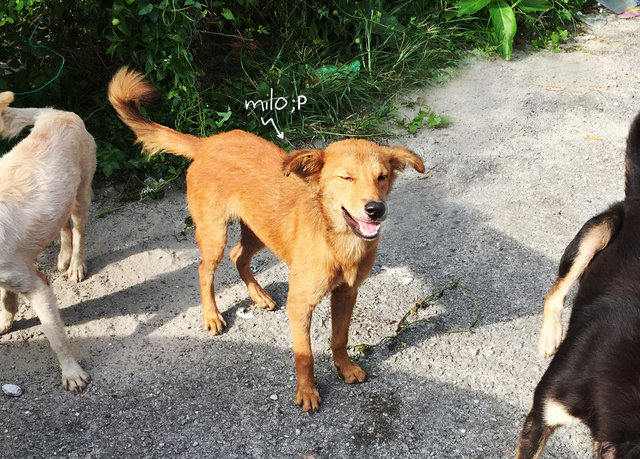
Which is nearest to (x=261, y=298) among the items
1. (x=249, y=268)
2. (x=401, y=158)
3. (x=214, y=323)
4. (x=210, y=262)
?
(x=249, y=268)

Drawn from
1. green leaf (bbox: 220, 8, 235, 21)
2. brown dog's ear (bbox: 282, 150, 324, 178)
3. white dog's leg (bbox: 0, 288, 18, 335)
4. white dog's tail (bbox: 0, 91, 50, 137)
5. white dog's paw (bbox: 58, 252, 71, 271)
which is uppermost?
brown dog's ear (bbox: 282, 150, 324, 178)

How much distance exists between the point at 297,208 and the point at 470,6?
4405 millimetres

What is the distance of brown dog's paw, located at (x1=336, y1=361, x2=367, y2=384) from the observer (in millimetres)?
3727

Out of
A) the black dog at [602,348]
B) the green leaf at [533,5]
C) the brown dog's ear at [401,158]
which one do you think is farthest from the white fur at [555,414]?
the green leaf at [533,5]

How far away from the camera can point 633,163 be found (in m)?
3.26

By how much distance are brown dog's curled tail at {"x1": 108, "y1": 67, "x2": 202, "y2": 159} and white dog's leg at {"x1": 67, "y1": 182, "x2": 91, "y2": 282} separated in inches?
26.8

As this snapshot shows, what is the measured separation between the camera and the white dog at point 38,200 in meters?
3.62

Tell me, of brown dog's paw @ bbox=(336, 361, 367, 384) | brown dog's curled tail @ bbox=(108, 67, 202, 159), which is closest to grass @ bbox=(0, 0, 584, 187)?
brown dog's curled tail @ bbox=(108, 67, 202, 159)

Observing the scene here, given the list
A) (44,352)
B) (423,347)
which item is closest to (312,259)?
(423,347)

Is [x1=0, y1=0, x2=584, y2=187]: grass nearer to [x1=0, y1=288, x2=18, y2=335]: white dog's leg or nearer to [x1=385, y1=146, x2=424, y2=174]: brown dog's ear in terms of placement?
[x1=0, y1=288, x2=18, y2=335]: white dog's leg

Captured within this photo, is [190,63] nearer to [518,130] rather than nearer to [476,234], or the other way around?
[476,234]

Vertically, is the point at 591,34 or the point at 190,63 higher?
the point at 190,63

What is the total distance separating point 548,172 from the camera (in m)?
5.55

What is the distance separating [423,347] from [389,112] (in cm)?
290
